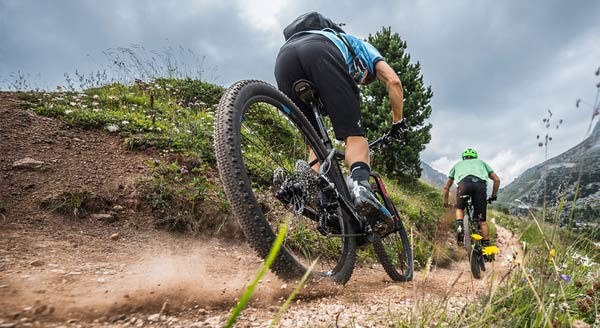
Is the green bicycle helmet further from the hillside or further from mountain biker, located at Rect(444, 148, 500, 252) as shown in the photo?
the hillside

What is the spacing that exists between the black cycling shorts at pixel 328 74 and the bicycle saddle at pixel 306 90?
1.9 inches

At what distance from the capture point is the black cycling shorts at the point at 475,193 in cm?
693

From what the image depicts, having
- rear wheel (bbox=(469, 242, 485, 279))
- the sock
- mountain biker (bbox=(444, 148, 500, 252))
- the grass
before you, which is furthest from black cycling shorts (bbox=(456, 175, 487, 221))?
the grass

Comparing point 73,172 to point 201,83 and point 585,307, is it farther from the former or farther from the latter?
point 201,83

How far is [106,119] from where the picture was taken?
4648 millimetres

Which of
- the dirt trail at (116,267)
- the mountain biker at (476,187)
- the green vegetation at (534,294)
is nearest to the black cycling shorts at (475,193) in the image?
the mountain biker at (476,187)

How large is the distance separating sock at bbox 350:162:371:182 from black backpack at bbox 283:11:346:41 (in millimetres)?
1191

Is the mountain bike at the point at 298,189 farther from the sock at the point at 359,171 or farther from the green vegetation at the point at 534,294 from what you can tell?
the green vegetation at the point at 534,294

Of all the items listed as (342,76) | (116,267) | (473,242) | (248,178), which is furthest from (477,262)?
(116,267)

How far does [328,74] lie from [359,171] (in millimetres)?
779

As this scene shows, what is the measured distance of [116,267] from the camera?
2.46 m

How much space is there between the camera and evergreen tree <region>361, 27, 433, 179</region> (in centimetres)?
1695

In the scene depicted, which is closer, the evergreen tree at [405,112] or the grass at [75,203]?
the grass at [75,203]

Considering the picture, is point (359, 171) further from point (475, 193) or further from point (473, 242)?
point (475, 193)
